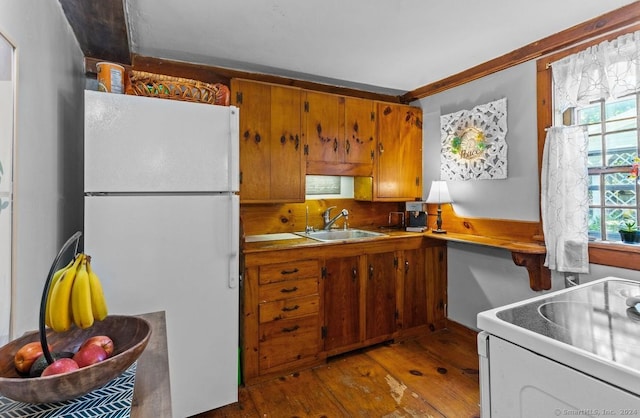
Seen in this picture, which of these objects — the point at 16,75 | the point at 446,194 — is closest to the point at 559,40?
the point at 446,194

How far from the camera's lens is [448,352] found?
2.60 metres

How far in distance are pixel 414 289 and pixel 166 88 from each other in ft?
7.84

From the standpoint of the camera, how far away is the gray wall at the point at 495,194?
2357 millimetres

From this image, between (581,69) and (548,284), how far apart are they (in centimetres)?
139

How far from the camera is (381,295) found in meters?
2.66

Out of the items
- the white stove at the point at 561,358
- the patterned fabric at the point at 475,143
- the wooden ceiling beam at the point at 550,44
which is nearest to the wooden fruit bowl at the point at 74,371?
the white stove at the point at 561,358

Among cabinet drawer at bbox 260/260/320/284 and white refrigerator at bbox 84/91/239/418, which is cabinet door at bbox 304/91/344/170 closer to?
cabinet drawer at bbox 260/260/320/284

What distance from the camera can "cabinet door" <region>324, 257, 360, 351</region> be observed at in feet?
8.05

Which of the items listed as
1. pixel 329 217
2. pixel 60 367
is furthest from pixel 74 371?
pixel 329 217

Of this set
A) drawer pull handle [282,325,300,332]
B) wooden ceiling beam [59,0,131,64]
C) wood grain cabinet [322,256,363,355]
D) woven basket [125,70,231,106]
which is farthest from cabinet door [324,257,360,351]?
wooden ceiling beam [59,0,131,64]

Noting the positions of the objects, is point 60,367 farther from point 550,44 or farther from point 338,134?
point 550,44

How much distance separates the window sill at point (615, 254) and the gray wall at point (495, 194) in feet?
0.15

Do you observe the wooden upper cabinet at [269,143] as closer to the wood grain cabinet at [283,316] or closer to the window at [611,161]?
the wood grain cabinet at [283,316]

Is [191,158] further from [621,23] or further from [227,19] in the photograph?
[621,23]
